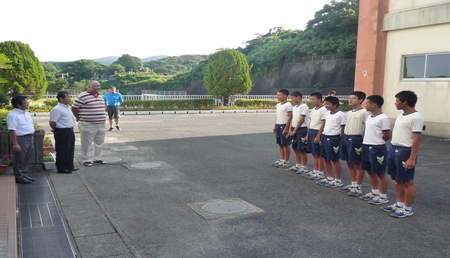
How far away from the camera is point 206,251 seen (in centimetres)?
414

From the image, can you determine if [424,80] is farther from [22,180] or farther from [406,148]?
[22,180]

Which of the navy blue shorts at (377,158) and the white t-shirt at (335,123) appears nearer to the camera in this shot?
the navy blue shorts at (377,158)

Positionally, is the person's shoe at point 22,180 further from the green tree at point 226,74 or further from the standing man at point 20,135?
the green tree at point 226,74

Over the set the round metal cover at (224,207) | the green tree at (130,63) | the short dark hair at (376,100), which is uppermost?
the green tree at (130,63)

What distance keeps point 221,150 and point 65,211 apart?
599 centimetres

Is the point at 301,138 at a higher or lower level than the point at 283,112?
lower

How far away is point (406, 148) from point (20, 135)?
6.40 metres

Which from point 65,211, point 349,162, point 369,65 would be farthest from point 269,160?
point 369,65

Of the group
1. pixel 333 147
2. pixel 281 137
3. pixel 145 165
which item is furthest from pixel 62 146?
pixel 333 147

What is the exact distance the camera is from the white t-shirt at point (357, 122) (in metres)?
6.39

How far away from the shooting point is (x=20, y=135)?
685 cm

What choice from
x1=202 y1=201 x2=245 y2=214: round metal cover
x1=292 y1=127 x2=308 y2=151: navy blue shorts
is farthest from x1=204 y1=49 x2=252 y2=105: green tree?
x1=202 y1=201 x2=245 y2=214: round metal cover

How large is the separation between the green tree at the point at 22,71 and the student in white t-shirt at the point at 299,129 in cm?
2079

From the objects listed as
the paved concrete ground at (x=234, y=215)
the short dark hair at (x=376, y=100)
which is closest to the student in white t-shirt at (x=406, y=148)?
the paved concrete ground at (x=234, y=215)
